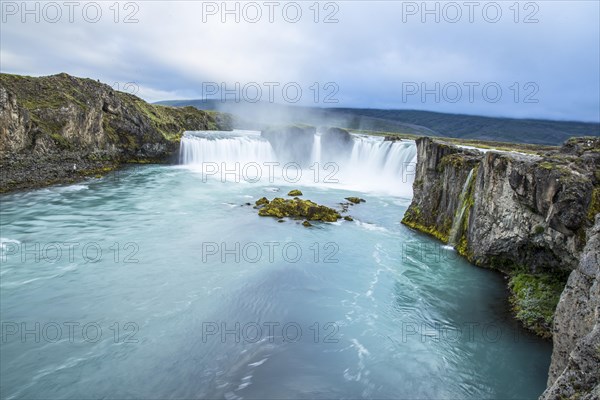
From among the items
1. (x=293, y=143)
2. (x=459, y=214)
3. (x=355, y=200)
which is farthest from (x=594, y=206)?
(x=293, y=143)

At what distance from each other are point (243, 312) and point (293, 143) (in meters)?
53.1

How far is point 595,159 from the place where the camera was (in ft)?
48.0

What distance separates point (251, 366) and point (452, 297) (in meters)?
10.2

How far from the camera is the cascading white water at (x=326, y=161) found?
150 ft

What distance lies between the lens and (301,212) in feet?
95.3

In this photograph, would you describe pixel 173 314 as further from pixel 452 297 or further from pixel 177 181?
pixel 177 181

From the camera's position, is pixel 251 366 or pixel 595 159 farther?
pixel 595 159

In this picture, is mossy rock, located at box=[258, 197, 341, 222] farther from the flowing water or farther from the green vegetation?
the green vegetation

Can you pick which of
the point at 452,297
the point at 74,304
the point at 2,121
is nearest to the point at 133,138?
the point at 2,121

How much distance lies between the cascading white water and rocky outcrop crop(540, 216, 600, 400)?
114 feet

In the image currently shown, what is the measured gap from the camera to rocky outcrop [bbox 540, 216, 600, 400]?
15.6 ft

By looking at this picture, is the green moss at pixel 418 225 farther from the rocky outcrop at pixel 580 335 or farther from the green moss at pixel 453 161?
the rocky outcrop at pixel 580 335

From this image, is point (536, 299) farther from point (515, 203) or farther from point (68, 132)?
point (68, 132)

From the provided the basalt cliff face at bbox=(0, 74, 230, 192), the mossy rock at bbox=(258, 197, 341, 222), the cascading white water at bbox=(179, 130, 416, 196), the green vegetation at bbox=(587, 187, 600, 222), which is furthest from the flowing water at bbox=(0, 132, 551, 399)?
the cascading white water at bbox=(179, 130, 416, 196)
